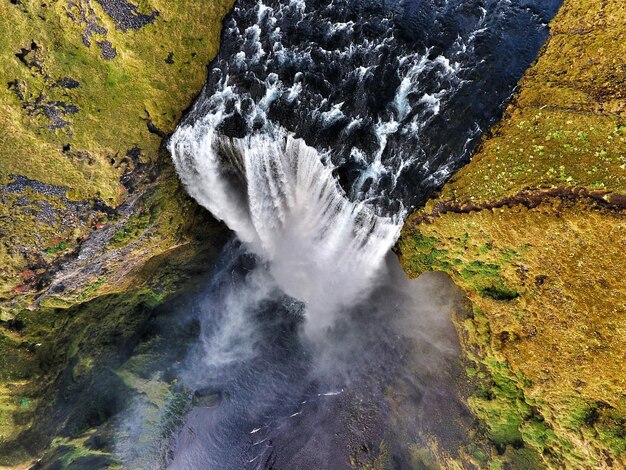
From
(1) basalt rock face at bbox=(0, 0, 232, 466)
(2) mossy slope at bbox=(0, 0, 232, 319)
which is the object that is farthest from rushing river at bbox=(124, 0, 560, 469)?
(1) basalt rock face at bbox=(0, 0, 232, 466)

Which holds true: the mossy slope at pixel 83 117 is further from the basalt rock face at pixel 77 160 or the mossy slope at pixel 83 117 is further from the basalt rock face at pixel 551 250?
the basalt rock face at pixel 551 250

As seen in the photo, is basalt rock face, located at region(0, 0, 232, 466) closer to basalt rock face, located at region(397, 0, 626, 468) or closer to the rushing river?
the rushing river

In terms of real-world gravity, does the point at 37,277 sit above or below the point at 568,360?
below

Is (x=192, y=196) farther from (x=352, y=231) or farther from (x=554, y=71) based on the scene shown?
(x=554, y=71)

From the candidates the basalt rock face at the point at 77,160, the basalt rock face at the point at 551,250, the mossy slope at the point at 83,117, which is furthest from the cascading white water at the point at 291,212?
the basalt rock face at the point at 551,250

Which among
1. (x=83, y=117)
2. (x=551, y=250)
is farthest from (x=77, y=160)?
(x=551, y=250)

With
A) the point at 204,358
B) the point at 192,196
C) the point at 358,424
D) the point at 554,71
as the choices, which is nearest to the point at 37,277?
the point at 192,196

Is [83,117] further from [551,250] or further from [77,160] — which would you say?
[551,250]
